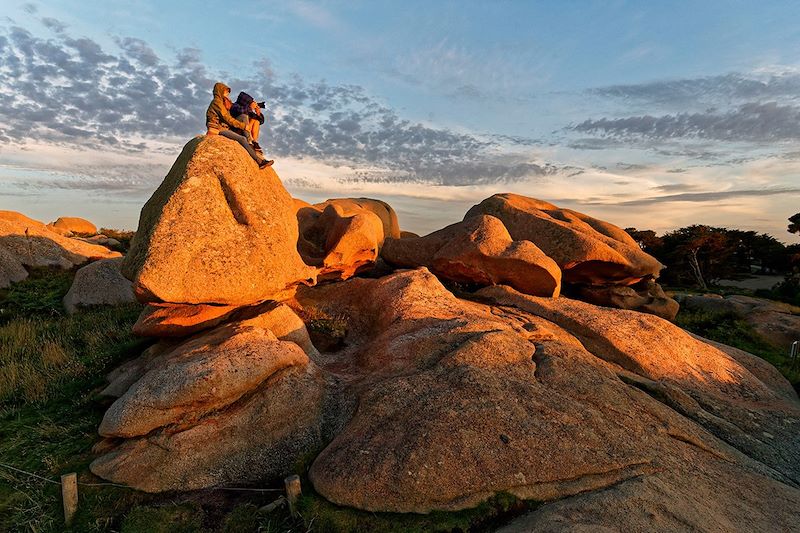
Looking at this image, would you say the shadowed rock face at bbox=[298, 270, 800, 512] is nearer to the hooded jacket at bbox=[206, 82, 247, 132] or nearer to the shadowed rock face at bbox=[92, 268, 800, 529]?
the shadowed rock face at bbox=[92, 268, 800, 529]

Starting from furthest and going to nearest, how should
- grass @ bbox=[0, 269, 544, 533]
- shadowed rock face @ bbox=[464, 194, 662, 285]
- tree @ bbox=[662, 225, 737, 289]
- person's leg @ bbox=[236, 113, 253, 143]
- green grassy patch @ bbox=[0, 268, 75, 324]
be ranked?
tree @ bbox=[662, 225, 737, 289] → shadowed rock face @ bbox=[464, 194, 662, 285] → green grassy patch @ bbox=[0, 268, 75, 324] → person's leg @ bbox=[236, 113, 253, 143] → grass @ bbox=[0, 269, 544, 533]

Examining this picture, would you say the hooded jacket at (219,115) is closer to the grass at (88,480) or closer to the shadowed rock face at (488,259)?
the grass at (88,480)

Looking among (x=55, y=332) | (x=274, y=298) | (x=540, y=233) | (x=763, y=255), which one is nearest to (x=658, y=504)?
(x=274, y=298)

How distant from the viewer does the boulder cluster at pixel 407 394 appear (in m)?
7.91

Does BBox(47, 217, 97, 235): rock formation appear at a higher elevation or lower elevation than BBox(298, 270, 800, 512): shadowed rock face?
lower

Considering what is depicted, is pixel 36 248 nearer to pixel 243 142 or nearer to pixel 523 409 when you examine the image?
pixel 243 142

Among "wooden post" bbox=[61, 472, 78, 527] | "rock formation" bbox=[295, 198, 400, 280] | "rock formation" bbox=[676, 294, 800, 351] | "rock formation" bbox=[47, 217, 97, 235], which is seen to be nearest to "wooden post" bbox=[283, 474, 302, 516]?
"wooden post" bbox=[61, 472, 78, 527]

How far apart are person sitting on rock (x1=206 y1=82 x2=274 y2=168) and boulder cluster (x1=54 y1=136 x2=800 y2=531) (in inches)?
30.3

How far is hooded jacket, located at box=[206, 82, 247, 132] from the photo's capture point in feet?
50.2

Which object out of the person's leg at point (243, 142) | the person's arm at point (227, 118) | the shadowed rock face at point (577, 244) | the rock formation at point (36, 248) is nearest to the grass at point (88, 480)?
the person's leg at point (243, 142)

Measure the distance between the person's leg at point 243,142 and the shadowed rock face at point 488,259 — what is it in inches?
358

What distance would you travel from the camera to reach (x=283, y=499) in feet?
26.9

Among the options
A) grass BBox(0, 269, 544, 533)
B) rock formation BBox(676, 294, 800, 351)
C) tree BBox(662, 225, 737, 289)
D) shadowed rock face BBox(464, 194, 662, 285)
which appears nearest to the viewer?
grass BBox(0, 269, 544, 533)

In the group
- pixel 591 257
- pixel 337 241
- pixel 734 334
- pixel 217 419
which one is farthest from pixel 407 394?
pixel 734 334
